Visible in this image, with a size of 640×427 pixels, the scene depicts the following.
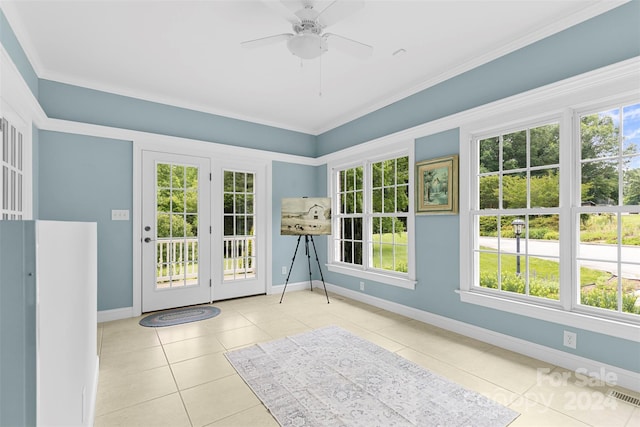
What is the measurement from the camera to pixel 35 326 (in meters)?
0.78

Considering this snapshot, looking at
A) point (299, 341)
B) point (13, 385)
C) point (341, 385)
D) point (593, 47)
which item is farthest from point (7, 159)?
point (593, 47)

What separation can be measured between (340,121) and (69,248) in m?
4.29

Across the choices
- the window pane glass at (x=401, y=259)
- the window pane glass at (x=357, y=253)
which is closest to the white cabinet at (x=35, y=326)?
the window pane glass at (x=401, y=259)

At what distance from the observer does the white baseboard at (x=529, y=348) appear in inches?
88.6

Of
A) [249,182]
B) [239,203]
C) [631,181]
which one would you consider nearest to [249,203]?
[239,203]

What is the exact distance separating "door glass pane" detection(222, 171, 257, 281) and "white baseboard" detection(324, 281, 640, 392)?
2.15m

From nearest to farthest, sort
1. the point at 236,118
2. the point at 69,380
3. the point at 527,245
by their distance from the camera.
Answer: the point at 69,380
the point at 527,245
the point at 236,118

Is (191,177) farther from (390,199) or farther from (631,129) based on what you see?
(631,129)

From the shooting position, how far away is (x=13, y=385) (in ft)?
2.40

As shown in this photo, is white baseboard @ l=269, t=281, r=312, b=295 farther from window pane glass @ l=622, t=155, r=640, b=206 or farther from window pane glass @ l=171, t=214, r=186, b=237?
window pane glass @ l=622, t=155, r=640, b=206

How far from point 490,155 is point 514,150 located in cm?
23

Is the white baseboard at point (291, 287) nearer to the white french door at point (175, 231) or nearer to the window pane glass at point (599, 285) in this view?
the white french door at point (175, 231)

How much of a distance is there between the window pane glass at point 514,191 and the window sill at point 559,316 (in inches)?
35.7

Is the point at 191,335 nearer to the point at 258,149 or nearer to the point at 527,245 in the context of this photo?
the point at 258,149
